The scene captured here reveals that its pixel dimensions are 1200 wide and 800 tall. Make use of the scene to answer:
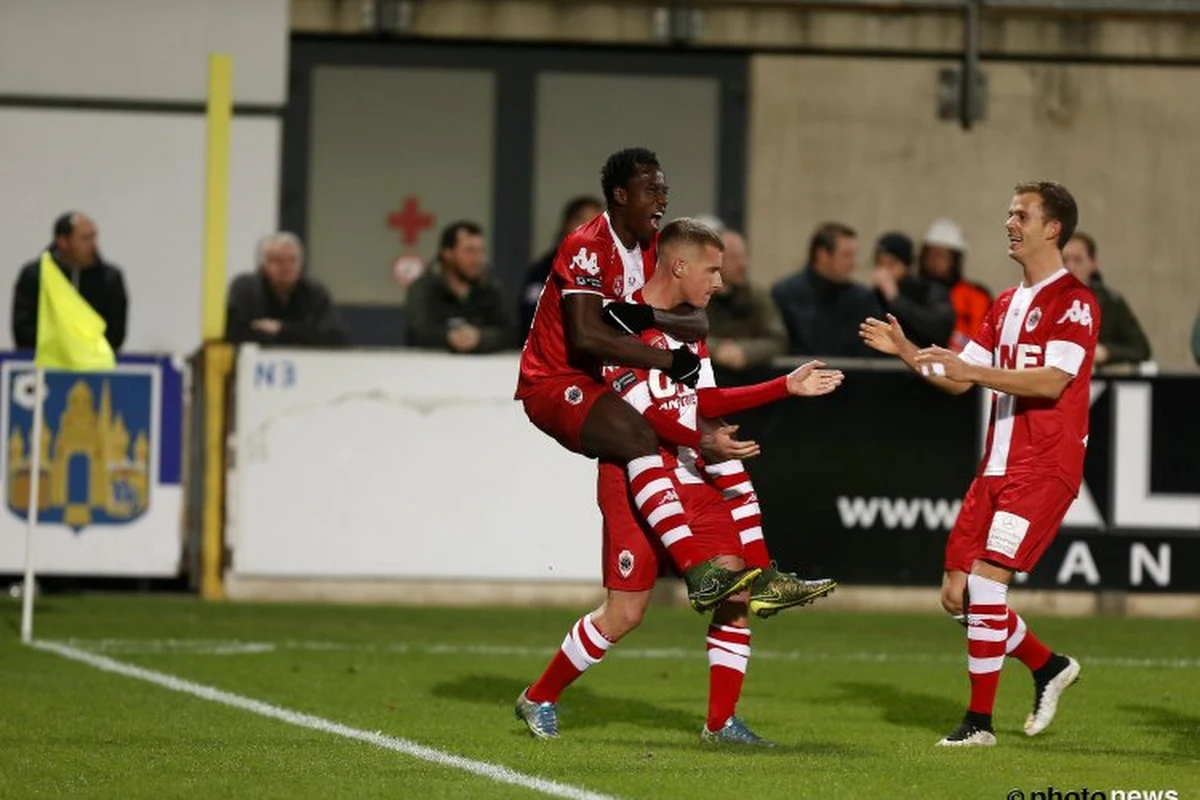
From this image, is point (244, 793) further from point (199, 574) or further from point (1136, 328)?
point (1136, 328)

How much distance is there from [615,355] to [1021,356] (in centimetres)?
164

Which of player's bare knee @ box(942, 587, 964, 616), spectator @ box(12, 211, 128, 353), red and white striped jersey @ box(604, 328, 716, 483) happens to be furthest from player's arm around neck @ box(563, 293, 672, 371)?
spectator @ box(12, 211, 128, 353)

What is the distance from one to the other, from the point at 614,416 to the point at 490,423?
708 cm

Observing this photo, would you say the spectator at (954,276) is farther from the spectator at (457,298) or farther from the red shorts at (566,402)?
the red shorts at (566,402)

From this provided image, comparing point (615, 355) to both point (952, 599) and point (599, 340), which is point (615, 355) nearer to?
point (599, 340)

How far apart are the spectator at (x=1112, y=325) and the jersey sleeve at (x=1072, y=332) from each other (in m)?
6.91

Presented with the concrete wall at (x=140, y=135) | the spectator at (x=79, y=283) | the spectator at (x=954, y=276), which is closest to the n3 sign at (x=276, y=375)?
the spectator at (x=79, y=283)

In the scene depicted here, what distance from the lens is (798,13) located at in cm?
2289

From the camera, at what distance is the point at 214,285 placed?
701 inches

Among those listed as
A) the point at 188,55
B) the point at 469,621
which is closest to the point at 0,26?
the point at 188,55

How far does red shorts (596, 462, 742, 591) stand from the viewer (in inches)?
415

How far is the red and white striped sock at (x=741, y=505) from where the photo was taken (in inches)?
424

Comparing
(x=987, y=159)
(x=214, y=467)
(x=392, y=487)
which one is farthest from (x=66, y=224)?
(x=987, y=159)

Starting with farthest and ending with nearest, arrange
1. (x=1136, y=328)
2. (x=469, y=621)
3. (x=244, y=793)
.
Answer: (x=1136, y=328), (x=469, y=621), (x=244, y=793)
